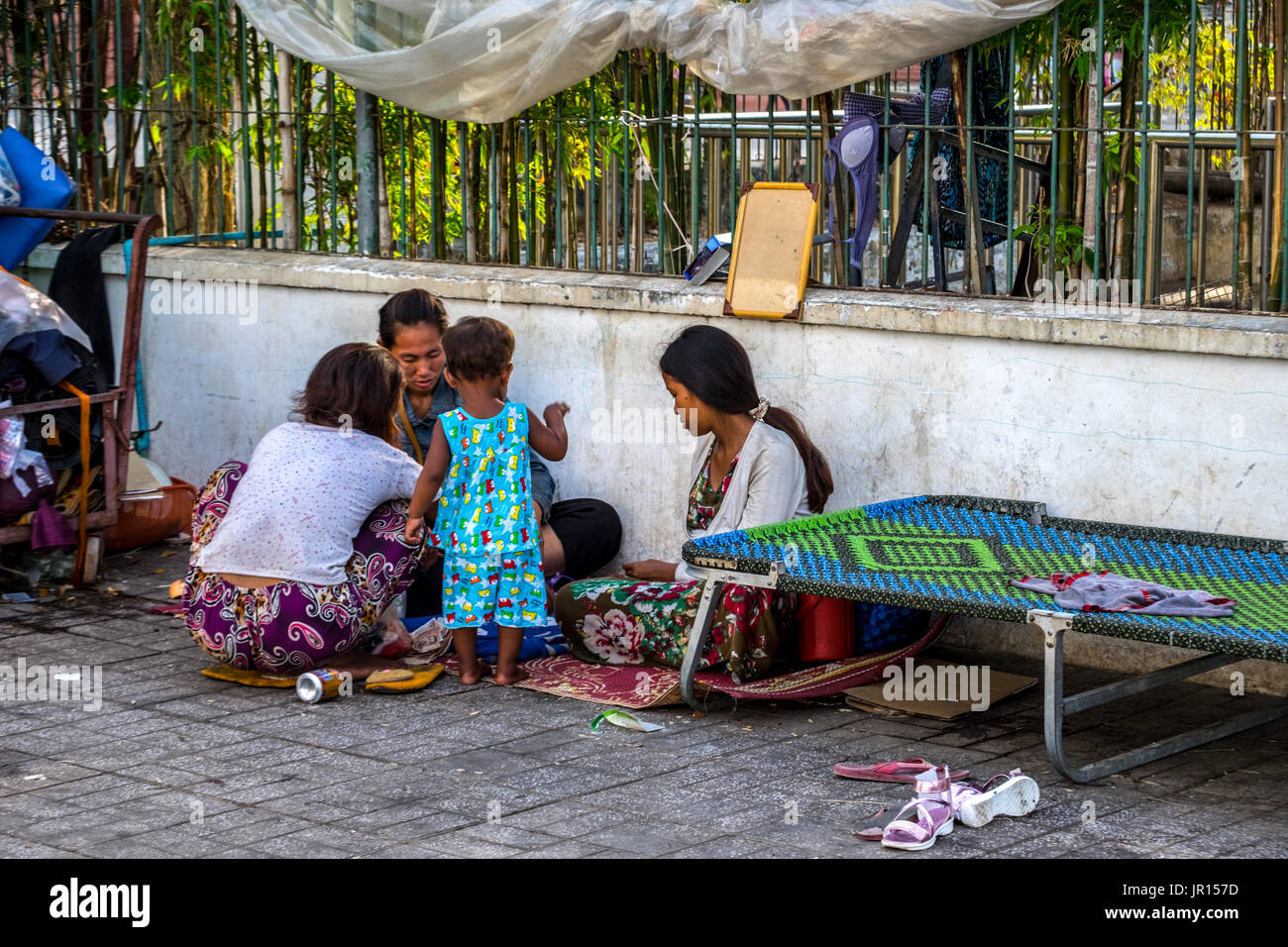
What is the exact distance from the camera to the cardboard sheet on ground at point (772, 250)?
5.91 metres

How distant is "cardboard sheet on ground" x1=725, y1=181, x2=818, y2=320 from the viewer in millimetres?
5906

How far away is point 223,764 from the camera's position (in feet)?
15.0

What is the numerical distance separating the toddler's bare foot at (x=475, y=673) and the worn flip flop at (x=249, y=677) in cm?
54

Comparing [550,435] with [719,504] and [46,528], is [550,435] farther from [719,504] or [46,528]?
[46,528]

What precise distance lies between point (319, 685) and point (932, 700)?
1863mm

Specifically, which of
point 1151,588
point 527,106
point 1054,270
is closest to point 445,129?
point 527,106

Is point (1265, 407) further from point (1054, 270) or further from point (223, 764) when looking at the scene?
point (223, 764)

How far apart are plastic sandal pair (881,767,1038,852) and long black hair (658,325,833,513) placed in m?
1.54

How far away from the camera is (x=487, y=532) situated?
5.33m

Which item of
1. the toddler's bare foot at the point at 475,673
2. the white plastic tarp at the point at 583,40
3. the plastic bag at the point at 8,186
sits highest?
the white plastic tarp at the point at 583,40

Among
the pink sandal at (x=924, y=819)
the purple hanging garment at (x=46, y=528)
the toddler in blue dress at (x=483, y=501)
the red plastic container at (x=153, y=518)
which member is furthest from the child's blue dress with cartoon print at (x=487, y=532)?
the red plastic container at (x=153, y=518)

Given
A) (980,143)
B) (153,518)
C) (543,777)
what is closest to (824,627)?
(543,777)

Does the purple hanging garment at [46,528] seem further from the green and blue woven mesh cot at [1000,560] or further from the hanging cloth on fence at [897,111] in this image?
the hanging cloth on fence at [897,111]

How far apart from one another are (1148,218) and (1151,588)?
1682 mm
